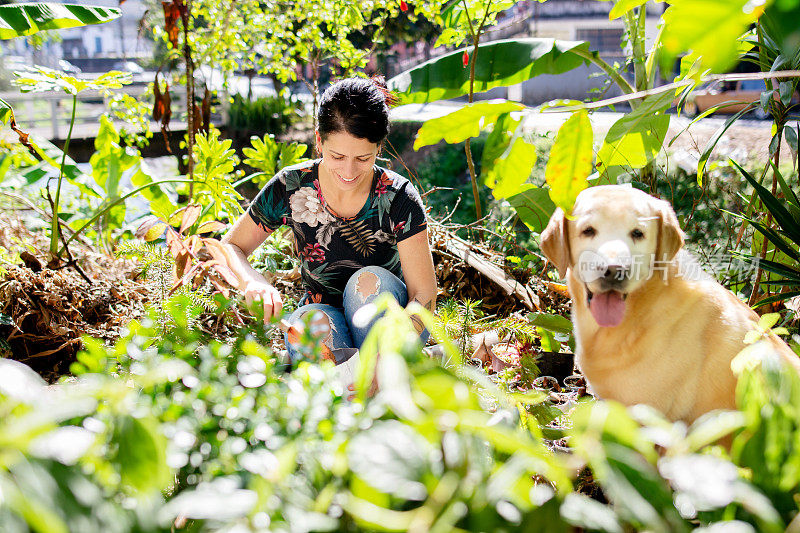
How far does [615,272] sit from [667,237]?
0.23 metres

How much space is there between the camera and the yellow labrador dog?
60.6 inches

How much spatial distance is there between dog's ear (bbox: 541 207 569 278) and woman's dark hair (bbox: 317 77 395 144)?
0.81 meters

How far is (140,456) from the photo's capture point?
512 mm

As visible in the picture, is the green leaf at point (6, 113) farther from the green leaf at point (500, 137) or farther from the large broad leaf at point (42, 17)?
the green leaf at point (500, 137)

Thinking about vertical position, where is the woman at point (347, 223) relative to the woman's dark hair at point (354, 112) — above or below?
below

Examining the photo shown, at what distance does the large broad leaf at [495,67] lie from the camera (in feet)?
13.9

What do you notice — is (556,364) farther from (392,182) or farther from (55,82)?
(55,82)

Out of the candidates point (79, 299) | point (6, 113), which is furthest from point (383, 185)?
point (6, 113)

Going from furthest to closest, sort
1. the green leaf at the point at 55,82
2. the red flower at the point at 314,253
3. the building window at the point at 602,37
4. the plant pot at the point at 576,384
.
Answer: the building window at the point at 602,37 < the green leaf at the point at 55,82 < the red flower at the point at 314,253 < the plant pot at the point at 576,384

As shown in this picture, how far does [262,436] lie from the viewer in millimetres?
647

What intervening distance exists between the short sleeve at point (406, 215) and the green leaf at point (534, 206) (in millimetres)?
883

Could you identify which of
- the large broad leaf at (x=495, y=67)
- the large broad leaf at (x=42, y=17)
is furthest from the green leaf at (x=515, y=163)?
the large broad leaf at (x=495, y=67)

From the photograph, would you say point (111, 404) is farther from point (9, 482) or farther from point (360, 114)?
point (360, 114)

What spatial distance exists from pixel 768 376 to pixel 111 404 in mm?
703
